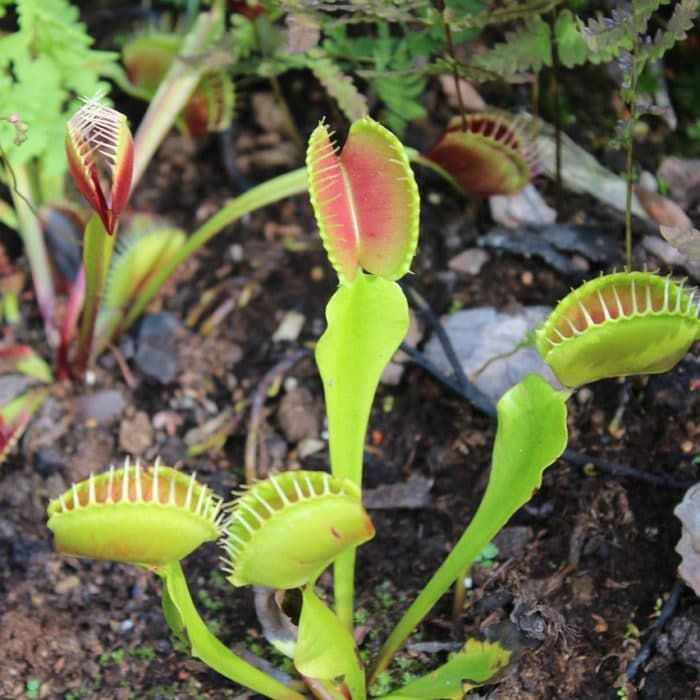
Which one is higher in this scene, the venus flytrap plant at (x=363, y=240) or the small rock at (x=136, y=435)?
the venus flytrap plant at (x=363, y=240)

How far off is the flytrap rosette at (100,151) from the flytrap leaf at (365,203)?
1.04ft

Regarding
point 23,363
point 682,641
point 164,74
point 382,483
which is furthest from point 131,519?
point 164,74

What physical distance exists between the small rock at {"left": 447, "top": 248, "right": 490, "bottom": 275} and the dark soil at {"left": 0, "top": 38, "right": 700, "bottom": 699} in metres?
0.02

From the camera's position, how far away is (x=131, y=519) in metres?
1.39

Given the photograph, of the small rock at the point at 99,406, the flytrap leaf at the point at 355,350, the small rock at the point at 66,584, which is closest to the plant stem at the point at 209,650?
the flytrap leaf at the point at 355,350

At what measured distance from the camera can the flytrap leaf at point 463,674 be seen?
1.59 meters

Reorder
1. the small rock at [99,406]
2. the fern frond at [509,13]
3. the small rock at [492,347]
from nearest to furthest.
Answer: the fern frond at [509,13] < the small rock at [492,347] < the small rock at [99,406]

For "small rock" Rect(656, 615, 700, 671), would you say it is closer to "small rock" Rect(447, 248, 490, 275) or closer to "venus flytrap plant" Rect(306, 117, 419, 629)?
"venus flytrap plant" Rect(306, 117, 419, 629)

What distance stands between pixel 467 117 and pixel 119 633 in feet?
4.30

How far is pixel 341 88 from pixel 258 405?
28.3 inches

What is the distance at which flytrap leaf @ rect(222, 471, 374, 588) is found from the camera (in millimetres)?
1351

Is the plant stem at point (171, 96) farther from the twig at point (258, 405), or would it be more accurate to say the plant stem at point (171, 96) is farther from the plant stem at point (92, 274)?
the twig at point (258, 405)

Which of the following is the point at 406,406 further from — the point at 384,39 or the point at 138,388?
the point at 384,39

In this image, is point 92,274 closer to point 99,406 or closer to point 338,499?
point 99,406
